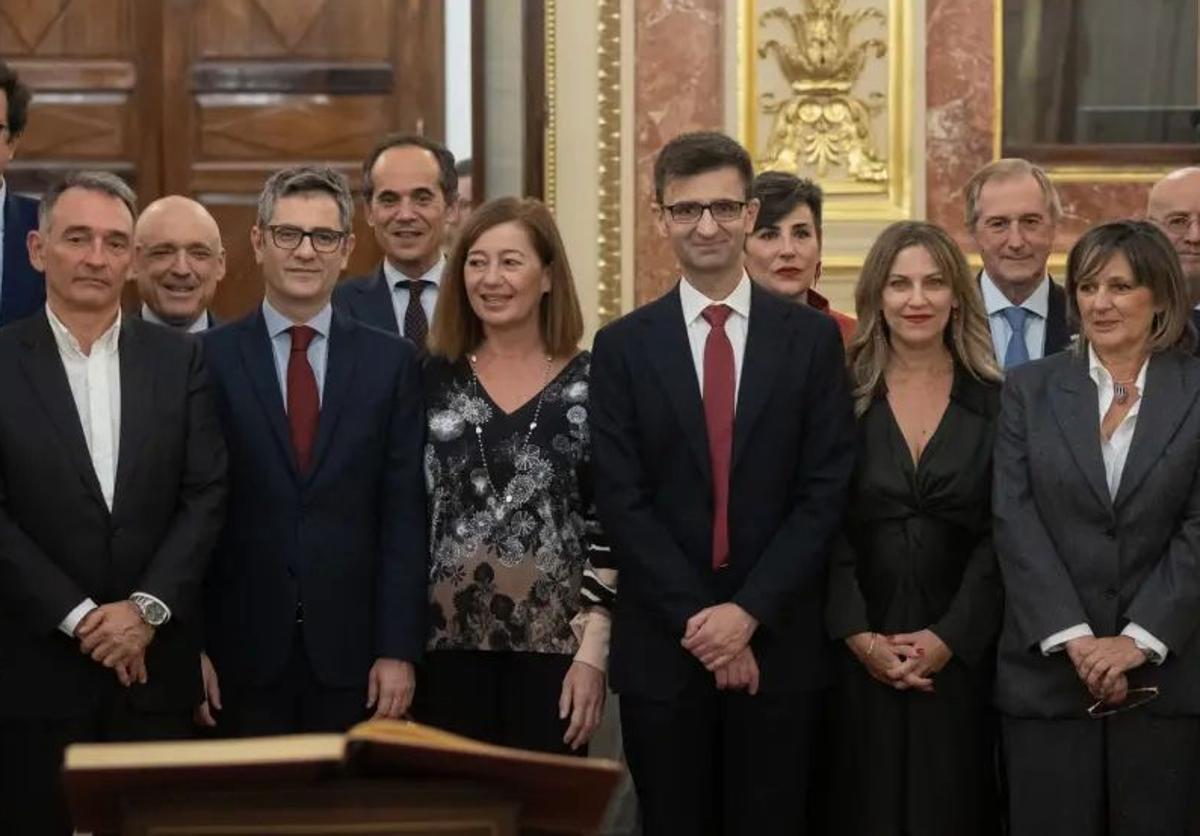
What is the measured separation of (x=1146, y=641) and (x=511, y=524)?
1.15 m

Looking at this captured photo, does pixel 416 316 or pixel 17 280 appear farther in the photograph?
pixel 416 316

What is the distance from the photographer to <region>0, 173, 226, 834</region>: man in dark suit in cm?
353

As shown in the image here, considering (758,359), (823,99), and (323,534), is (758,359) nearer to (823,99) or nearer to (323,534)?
(323,534)

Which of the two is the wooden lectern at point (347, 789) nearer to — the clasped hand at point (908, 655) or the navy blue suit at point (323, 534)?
the navy blue suit at point (323, 534)

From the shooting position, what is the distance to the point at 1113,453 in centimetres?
373

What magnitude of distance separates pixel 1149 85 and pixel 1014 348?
8.43ft

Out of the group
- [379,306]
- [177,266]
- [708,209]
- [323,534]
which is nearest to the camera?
[323,534]

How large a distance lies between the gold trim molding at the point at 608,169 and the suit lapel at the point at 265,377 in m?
2.56

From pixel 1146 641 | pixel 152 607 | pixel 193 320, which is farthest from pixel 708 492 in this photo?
pixel 193 320

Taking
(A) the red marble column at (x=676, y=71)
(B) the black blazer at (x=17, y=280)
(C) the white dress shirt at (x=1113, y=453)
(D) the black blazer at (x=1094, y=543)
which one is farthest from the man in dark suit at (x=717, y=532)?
(A) the red marble column at (x=676, y=71)

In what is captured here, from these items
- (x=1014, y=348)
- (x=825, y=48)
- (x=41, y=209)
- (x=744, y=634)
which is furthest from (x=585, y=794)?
(x=825, y=48)

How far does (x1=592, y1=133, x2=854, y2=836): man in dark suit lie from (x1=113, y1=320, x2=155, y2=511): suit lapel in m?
0.81

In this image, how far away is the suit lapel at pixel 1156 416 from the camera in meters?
3.67

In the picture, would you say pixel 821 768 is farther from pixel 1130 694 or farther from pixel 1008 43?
pixel 1008 43
